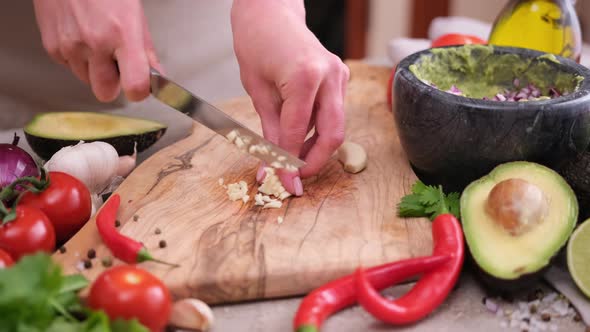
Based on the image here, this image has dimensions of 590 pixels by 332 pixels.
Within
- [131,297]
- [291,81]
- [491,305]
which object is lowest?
[491,305]

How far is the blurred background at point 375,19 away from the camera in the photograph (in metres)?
3.17

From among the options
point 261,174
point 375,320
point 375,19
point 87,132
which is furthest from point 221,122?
point 375,19

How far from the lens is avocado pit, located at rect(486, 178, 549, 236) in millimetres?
956

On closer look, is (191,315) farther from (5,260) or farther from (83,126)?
(83,126)

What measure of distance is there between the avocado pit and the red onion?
81cm

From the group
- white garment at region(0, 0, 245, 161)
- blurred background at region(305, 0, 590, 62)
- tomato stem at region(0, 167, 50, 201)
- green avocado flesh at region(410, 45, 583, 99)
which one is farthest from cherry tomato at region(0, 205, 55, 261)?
blurred background at region(305, 0, 590, 62)

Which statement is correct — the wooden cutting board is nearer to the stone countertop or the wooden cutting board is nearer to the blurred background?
the stone countertop

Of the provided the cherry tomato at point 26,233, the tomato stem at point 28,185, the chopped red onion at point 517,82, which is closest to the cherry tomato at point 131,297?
the cherry tomato at point 26,233

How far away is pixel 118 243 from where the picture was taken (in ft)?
3.35

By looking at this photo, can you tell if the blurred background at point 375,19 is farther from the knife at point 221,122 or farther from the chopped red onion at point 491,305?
the chopped red onion at point 491,305

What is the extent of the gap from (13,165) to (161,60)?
0.73 m

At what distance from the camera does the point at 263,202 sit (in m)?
1.19


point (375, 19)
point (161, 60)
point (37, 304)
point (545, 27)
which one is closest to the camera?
point (37, 304)

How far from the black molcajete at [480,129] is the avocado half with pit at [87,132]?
58cm
